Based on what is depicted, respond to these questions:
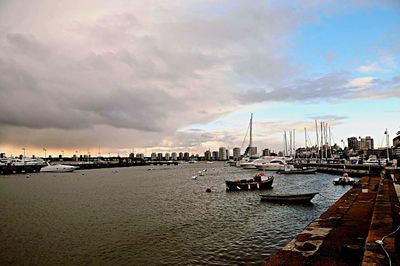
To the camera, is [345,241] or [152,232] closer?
[345,241]

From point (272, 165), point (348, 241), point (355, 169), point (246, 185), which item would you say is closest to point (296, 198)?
point (246, 185)

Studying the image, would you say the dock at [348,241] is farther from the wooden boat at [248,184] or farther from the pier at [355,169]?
the pier at [355,169]

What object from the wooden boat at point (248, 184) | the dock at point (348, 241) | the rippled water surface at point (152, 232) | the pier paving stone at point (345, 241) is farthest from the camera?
the wooden boat at point (248, 184)

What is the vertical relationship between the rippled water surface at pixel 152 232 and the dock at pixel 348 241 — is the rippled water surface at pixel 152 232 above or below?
below

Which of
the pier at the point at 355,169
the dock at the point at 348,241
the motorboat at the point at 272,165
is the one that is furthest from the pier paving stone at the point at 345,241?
the motorboat at the point at 272,165

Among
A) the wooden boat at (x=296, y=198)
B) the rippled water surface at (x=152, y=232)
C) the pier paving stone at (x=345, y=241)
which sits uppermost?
the pier paving stone at (x=345, y=241)

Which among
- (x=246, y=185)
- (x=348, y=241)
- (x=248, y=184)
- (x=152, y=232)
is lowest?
(x=152, y=232)

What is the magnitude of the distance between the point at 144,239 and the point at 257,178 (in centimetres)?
2933

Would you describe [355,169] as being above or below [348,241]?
below

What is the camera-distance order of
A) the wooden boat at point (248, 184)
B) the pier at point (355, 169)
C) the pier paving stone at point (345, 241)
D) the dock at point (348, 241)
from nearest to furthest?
the dock at point (348, 241) < the pier paving stone at point (345, 241) < the wooden boat at point (248, 184) < the pier at point (355, 169)

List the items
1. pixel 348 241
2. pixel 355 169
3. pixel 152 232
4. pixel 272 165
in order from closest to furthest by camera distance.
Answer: pixel 348 241
pixel 152 232
pixel 355 169
pixel 272 165

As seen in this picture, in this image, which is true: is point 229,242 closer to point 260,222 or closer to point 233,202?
point 260,222

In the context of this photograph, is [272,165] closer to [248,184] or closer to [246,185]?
[248,184]

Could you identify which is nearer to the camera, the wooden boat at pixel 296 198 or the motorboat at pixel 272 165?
the wooden boat at pixel 296 198
